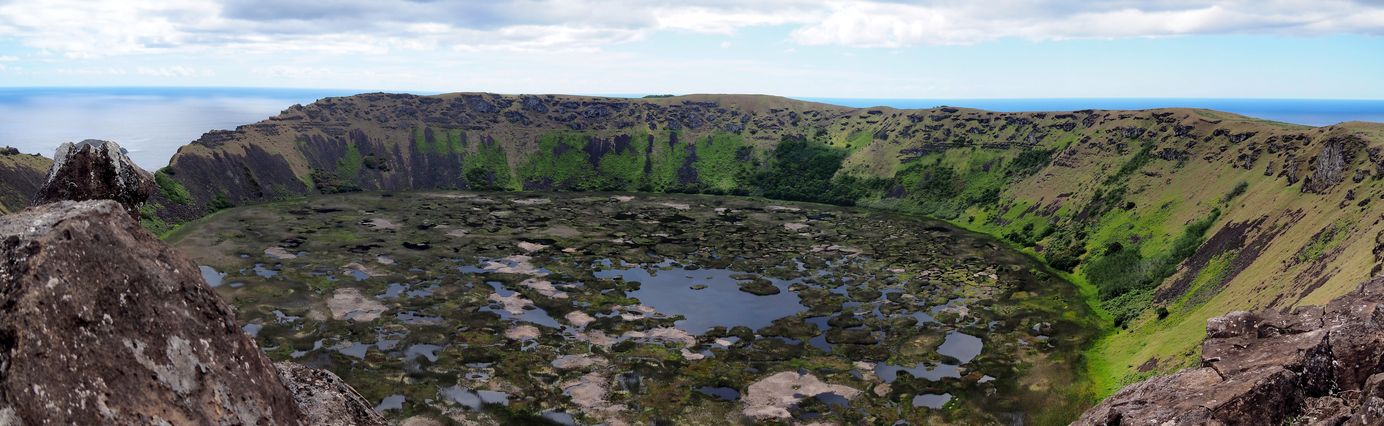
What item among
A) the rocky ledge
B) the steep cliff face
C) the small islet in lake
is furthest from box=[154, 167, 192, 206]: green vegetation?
the rocky ledge

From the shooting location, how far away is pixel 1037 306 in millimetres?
111250

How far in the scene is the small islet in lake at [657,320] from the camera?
75.5 meters

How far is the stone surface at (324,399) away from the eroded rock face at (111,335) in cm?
299

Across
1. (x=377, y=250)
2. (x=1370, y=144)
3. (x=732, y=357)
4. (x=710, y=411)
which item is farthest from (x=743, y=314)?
(x=1370, y=144)

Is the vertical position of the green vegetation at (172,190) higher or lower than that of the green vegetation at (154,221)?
higher

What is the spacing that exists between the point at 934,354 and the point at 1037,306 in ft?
102

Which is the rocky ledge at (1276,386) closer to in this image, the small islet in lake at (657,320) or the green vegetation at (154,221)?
the small islet in lake at (657,320)

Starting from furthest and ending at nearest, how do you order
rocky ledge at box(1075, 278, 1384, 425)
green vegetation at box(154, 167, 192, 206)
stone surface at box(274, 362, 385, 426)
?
green vegetation at box(154, 167, 192, 206) → rocky ledge at box(1075, 278, 1384, 425) → stone surface at box(274, 362, 385, 426)

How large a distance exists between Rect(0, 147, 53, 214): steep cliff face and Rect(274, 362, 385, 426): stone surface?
523 ft

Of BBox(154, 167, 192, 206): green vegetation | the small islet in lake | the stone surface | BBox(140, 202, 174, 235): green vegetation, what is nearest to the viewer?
the stone surface

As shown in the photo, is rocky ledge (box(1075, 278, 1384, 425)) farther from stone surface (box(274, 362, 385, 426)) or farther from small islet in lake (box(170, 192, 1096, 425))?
small islet in lake (box(170, 192, 1096, 425))

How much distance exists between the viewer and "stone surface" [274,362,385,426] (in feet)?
95.0

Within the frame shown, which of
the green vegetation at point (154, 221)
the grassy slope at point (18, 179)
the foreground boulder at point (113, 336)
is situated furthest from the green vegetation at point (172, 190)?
the foreground boulder at point (113, 336)

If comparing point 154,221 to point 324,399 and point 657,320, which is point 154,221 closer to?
point 657,320
